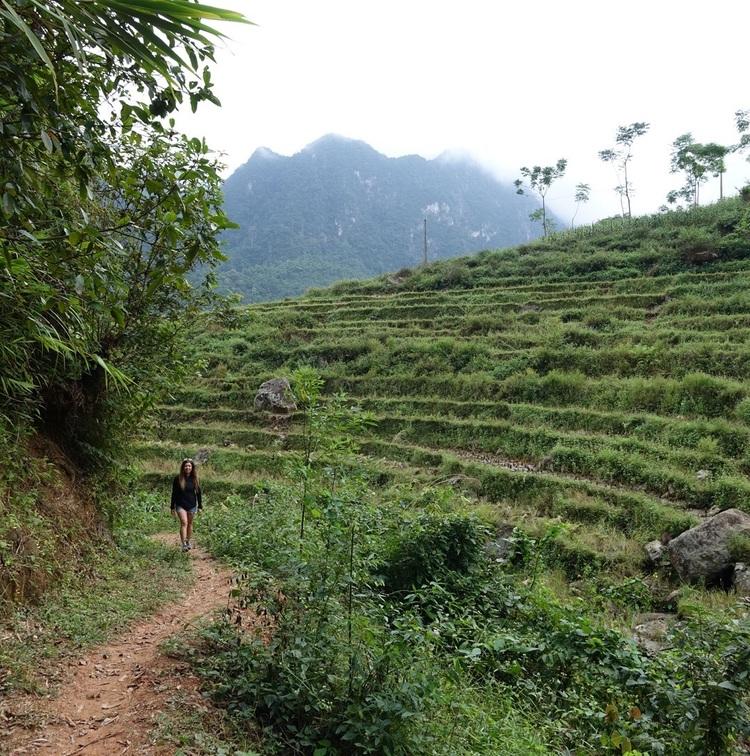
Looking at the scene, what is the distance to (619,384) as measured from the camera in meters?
15.5

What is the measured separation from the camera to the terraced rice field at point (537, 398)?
11.0 meters

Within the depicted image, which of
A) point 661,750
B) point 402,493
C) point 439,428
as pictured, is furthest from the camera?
point 439,428

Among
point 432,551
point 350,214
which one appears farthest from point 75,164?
point 350,214

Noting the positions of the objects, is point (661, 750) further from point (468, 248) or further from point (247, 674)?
point (468, 248)

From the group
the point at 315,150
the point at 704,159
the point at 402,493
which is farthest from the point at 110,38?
the point at 315,150

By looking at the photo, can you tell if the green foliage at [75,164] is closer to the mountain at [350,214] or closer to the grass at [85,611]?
the grass at [85,611]

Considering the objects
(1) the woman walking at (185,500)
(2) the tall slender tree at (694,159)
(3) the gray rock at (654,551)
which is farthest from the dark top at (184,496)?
Result: (2) the tall slender tree at (694,159)

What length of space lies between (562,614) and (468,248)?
364 feet

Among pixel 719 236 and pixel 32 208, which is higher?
pixel 719 236

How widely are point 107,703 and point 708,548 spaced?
9.06 metres

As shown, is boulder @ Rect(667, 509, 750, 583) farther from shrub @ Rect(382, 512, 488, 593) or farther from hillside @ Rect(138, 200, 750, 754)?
shrub @ Rect(382, 512, 488, 593)

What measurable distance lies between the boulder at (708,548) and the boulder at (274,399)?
1440 cm

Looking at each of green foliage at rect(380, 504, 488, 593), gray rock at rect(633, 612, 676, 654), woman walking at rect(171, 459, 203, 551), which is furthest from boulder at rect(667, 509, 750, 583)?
woman walking at rect(171, 459, 203, 551)

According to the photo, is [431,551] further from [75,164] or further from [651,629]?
[75,164]
